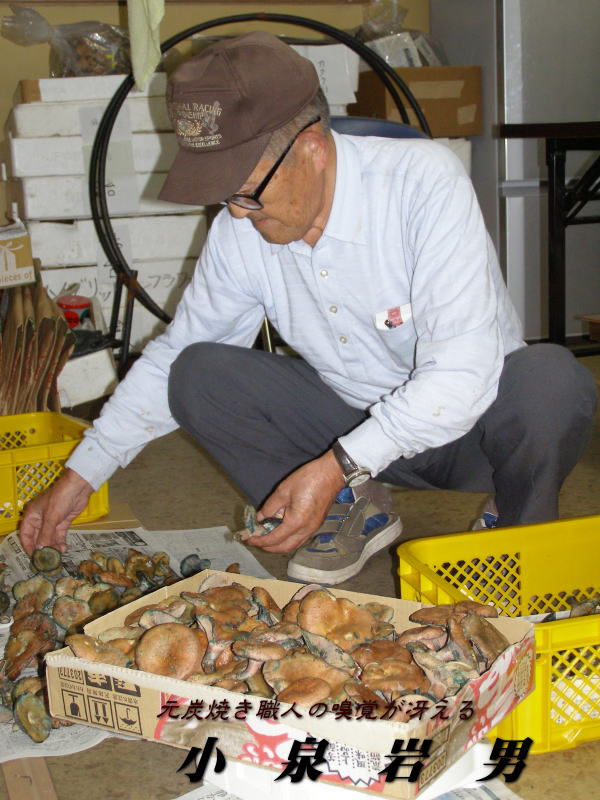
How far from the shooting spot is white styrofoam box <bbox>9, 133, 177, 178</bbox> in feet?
10.6

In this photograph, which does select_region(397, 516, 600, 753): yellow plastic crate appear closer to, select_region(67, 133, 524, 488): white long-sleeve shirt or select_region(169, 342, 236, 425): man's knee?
select_region(67, 133, 524, 488): white long-sleeve shirt

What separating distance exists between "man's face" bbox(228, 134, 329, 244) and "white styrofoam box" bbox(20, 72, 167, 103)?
220cm

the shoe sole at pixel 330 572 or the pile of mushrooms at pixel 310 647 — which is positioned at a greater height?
Answer: the pile of mushrooms at pixel 310 647

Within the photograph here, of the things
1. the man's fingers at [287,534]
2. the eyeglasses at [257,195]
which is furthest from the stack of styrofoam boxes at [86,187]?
the man's fingers at [287,534]

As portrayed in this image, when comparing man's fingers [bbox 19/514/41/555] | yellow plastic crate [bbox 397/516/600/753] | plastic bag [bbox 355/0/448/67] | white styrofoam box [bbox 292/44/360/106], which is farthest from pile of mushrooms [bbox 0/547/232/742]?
plastic bag [bbox 355/0/448/67]

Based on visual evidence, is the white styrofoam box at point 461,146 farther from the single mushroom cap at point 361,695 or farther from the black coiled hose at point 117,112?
the single mushroom cap at point 361,695

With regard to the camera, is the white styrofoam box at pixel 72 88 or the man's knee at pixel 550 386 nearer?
the man's knee at pixel 550 386

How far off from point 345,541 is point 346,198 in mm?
628

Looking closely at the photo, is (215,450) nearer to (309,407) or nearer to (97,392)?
(309,407)

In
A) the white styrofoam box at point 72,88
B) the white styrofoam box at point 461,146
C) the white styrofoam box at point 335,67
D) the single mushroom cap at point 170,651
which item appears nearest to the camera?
the single mushroom cap at point 170,651

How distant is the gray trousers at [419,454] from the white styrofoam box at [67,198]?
1.94 m

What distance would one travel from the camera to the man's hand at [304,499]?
116 centimetres

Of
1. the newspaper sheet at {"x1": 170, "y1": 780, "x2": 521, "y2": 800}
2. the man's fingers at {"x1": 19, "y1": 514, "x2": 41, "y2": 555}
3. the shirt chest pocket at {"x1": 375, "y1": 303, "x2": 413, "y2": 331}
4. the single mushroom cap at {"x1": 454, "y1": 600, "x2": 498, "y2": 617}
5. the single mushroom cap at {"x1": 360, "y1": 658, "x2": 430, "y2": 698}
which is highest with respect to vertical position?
the shirt chest pocket at {"x1": 375, "y1": 303, "x2": 413, "y2": 331}

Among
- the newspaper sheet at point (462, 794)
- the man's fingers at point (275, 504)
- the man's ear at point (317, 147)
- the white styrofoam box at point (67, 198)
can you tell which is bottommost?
the newspaper sheet at point (462, 794)
